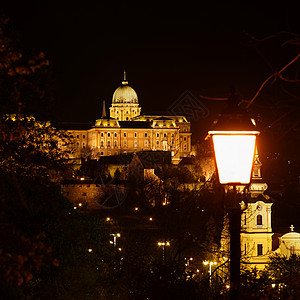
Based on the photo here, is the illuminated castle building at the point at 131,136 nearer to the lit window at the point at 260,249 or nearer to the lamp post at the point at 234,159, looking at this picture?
the lit window at the point at 260,249

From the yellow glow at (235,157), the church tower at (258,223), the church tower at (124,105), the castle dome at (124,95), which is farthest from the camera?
the castle dome at (124,95)

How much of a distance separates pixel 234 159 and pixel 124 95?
12674 cm

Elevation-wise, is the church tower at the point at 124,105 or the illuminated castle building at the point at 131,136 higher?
the church tower at the point at 124,105

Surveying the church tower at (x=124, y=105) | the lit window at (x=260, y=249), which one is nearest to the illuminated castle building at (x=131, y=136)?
the church tower at (x=124, y=105)

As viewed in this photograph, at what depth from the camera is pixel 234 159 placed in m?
3.75

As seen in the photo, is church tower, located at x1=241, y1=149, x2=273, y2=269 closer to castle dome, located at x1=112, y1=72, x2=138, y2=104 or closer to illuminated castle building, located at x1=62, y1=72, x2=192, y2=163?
illuminated castle building, located at x1=62, y1=72, x2=192, y2=163

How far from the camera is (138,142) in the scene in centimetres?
10762

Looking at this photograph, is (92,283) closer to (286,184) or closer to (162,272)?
(162,272)

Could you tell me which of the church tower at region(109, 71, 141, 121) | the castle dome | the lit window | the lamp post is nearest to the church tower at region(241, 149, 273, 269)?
the lit window

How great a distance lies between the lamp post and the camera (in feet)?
12.3

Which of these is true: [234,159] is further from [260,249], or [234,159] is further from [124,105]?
[124,105]

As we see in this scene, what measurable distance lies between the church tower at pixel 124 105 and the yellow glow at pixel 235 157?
12339 centimetres

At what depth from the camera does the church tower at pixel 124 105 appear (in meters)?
128

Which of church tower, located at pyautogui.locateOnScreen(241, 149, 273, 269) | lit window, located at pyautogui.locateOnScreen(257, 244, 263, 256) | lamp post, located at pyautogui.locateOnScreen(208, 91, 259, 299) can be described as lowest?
lamp post, located at pyautogui.locateOnScreen(208, 91, 259, 299)
